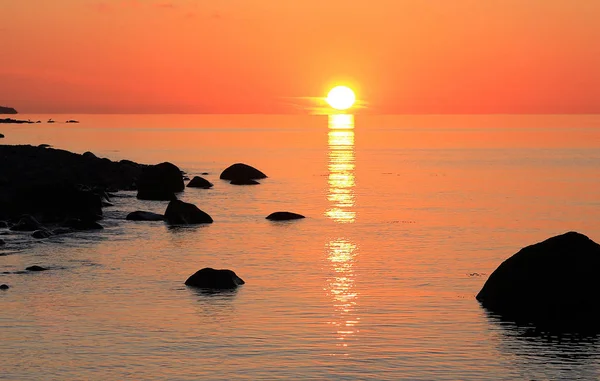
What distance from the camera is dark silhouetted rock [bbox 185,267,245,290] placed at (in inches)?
1281

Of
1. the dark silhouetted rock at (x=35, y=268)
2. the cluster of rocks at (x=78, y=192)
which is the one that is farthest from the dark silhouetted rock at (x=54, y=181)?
the dark silhouetted rock at (x=35, y=268)

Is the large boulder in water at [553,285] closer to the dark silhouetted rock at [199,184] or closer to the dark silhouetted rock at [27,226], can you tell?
the dark silhouetted rock at [27,226]

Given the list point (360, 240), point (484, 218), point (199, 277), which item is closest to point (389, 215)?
point (484, 218)

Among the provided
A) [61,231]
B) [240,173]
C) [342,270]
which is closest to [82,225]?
[61,231]

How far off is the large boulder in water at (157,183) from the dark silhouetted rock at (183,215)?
1635 centimetres

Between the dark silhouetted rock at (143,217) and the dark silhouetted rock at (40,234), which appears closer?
the dark silhouetted rock at (40,234)

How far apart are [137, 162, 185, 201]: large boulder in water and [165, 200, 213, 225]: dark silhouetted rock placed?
1635cm

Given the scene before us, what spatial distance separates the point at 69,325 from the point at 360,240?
22.6m

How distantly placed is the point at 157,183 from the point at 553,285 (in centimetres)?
4576

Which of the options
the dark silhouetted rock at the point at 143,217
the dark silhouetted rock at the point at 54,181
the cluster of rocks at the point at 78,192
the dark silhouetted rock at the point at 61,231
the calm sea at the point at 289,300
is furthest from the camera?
the dark silhouetted rock at the point at 143,217

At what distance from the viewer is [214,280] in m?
32.6

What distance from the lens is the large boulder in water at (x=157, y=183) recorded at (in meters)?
69.9

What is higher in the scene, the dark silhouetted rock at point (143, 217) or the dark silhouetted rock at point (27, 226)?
the dark silhouetted rock at point (143, 217)

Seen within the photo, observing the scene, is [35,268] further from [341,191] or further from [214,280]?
[341,191]
